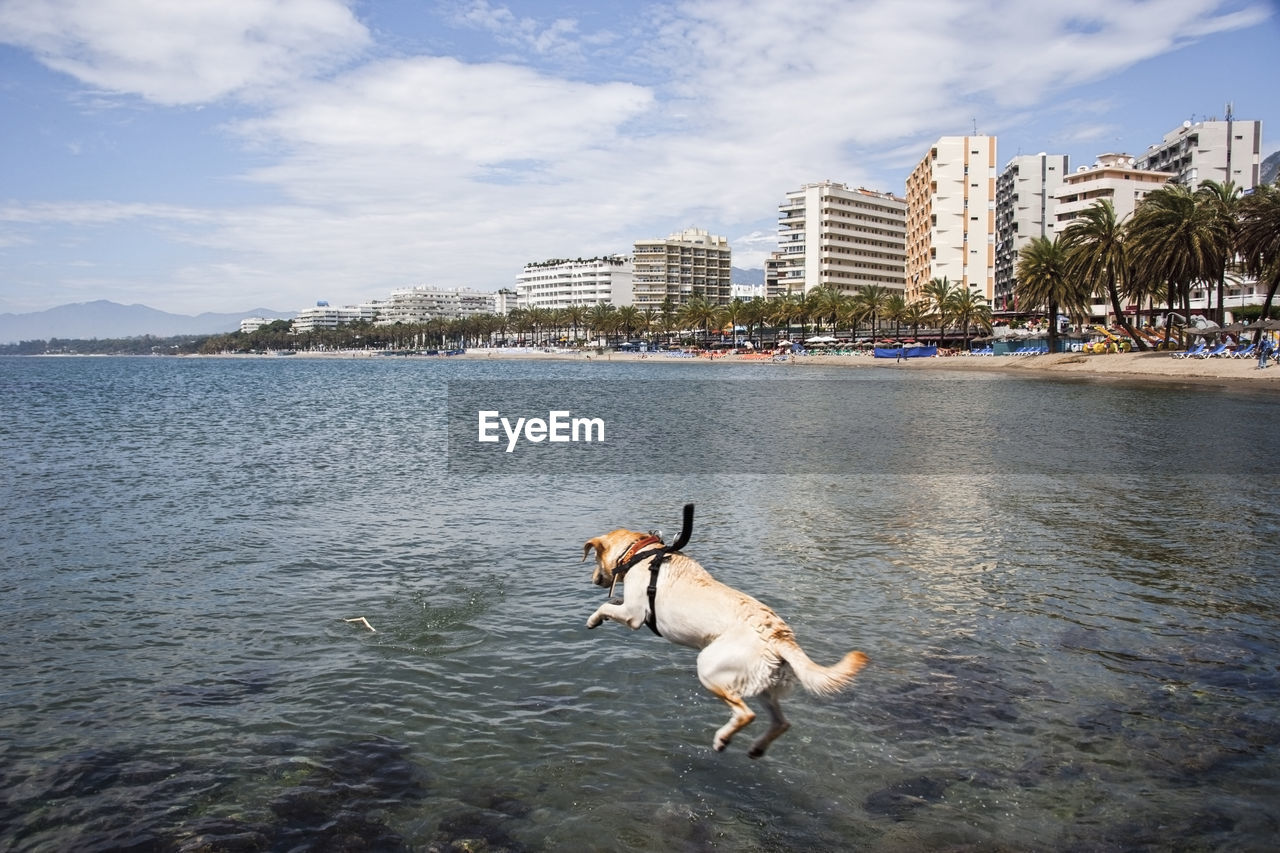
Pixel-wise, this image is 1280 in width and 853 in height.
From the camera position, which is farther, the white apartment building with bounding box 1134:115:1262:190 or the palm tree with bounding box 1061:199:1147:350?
the white apartment building with bounding box 1134:115:1262:190

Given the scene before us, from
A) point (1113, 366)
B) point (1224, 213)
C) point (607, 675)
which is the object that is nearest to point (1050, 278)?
point (1113, 366)

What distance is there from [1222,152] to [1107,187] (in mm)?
22994

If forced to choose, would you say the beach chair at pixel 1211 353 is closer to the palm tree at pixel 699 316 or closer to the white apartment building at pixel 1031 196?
the white apartment building at pixel 1031 196

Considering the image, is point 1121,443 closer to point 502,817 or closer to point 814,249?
point 502,817

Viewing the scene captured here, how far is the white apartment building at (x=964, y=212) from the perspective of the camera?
518 ft

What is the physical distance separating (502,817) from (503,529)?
35.1ft

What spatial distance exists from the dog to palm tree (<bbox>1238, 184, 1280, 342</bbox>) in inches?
2815

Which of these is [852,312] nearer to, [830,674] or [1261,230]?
[1261,230]

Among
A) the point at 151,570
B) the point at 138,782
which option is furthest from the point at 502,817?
the point at 151,570

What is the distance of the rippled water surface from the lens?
6.81m

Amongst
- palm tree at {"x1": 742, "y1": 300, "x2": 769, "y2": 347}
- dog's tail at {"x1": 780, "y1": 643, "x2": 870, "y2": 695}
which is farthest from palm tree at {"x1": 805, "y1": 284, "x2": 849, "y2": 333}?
dog's tail at {"x1": 780, "y1": 643, "x2": 870, "y2": 695}

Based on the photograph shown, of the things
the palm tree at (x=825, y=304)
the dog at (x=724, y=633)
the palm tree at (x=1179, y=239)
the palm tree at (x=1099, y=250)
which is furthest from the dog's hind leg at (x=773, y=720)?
the palm tree at (x=825, y=304)

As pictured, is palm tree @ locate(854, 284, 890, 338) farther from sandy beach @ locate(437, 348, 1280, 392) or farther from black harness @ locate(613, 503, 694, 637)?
black harness @ locate(613, 503, 694, 637)

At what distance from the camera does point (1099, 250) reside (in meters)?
81.6
